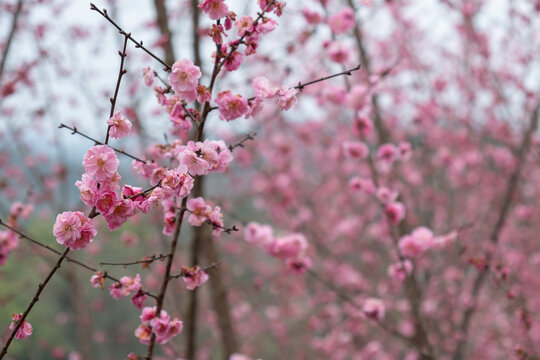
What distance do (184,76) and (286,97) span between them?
1.20 ft

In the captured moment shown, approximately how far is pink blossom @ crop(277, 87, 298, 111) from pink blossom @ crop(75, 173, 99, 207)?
68cm

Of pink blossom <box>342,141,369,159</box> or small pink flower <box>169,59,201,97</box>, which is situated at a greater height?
pink blossom <box>342,141,369,159</box>

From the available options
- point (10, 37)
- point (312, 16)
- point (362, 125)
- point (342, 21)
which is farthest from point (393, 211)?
point (10, 37)

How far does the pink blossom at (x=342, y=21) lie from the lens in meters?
3.06

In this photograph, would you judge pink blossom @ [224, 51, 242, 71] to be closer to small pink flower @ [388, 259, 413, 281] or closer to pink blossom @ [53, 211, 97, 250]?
pink blossom @ [53, 211, 97, 250]

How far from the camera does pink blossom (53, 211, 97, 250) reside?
1263 millimetres

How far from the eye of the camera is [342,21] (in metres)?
3.07

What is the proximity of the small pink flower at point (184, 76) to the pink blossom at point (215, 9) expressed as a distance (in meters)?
0.18

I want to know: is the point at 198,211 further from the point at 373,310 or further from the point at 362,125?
the point at 362,125

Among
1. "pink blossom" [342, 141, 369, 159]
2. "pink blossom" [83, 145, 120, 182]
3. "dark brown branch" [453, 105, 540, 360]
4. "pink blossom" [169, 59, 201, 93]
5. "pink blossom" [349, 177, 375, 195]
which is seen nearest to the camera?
"pink blossom" [83, 145, 120, 182]

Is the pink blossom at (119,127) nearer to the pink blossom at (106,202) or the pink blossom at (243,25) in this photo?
the pink blossom at (106,202)

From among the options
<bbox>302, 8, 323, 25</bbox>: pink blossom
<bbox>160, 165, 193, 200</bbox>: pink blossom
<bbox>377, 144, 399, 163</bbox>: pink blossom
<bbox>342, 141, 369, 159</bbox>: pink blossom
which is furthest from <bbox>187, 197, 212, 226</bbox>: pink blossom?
<bbox>302, 8, 323, 25</bbox>: pink blossom

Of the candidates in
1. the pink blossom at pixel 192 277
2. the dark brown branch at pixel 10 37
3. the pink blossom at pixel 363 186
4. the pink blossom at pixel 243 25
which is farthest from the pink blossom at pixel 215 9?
the dark brown branch at pixel 10 37

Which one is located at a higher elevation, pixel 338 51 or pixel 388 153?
pixel 338 51
